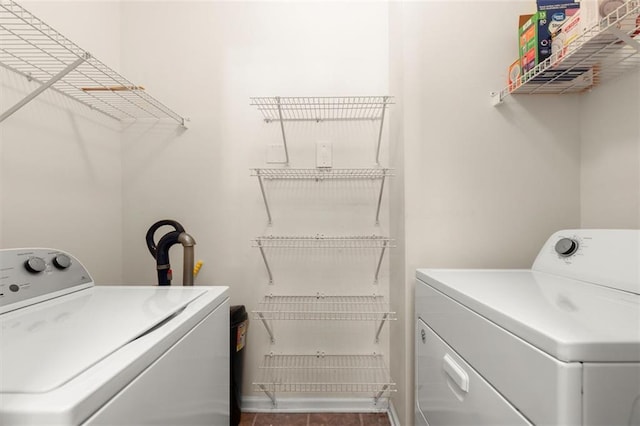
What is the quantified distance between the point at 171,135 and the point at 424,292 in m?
1.75

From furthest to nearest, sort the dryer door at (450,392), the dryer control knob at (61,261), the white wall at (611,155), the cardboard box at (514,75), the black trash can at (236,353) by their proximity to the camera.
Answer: the black trash can at (236,353), the cardboard box at (514,75), the white wall at (611,155), the dryer control knob at (61,261), the dryer door at (450,392)

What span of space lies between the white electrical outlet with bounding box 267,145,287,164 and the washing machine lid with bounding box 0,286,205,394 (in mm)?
943

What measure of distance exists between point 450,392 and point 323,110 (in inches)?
61.0

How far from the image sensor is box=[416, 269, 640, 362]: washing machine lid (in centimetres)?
52

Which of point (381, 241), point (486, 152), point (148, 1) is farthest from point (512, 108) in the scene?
point (148, 1)

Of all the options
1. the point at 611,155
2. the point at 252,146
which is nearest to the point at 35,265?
the point at 252,146

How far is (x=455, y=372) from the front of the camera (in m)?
0.89

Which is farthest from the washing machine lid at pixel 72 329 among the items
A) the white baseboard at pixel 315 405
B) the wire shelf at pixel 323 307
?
the white baseboard at pixel 315 405

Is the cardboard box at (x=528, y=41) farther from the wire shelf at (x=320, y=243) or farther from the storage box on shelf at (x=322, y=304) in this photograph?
the wire shelf at (x=320, y=243)

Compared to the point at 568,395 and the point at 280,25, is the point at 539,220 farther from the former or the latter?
the point at 280,25

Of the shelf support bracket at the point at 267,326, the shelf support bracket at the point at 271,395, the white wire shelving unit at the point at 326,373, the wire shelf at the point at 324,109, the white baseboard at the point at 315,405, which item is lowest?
the white baseboard at the point at 315,405

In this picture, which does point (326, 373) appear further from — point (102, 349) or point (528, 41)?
point (528, 41)

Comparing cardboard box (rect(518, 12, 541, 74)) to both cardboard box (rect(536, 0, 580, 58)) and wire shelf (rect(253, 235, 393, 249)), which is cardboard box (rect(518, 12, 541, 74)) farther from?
wire shelf (rect(253, 235, 393, 249))

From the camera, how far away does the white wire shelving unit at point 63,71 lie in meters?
1.00
